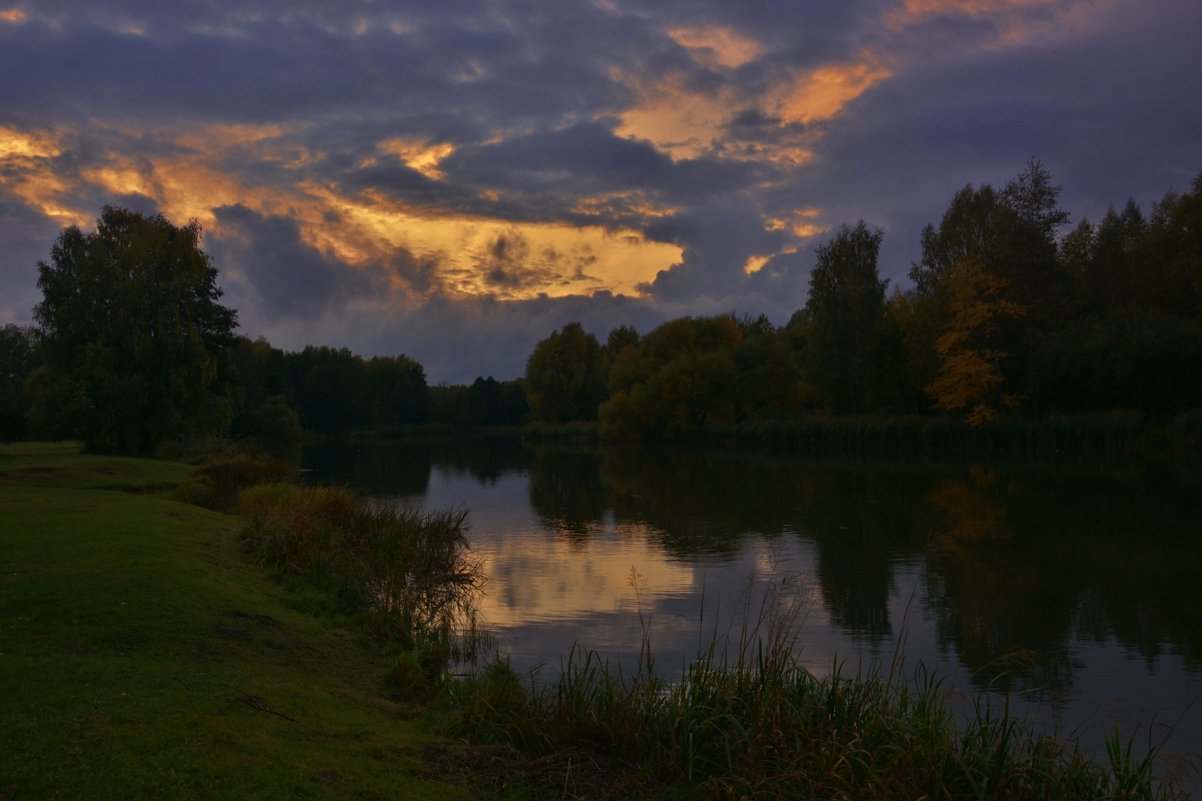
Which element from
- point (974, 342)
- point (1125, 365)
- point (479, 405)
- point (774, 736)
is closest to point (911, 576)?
point (774, 736)

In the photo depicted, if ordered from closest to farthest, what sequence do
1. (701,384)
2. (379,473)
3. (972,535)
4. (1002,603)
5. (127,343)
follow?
(1002,603) → (972,535) → (127,343) → (379,473) → (701,384)

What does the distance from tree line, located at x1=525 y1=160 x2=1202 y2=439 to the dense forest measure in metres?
0.13

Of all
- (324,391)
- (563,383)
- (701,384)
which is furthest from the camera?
(324,391)

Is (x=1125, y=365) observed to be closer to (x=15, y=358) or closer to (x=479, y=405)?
(x=15, y=358)

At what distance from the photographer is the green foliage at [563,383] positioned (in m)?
99.9

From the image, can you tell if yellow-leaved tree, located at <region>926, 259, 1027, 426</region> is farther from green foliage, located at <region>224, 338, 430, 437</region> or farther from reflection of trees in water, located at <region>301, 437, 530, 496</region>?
→ green foliage, located at <region>224, 338, 430, 437</region>

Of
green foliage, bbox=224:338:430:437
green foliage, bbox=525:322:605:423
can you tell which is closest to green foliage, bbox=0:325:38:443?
green foliage, bbox=224:338:430:437

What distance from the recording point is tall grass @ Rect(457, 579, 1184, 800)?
5.59 m

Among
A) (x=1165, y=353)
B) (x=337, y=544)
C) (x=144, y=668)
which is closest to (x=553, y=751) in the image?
(x=144, y=668)

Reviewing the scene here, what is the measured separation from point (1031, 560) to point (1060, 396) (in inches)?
1510

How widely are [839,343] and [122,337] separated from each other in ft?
151

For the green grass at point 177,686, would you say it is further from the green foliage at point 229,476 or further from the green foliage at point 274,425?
the green foliage at point 274,425

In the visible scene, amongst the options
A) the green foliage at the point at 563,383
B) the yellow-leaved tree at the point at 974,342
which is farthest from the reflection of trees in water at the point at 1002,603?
the green foliage at the point at 563,383

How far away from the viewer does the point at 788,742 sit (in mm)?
6379
